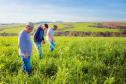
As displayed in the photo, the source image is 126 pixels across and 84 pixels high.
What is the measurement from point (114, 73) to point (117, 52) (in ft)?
15.3

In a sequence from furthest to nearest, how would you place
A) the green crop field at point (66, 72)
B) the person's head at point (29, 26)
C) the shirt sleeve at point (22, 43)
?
1. the shirt sleeve at point (22, 43)
2. the person's head at point (29, 26)
3. the green crop field at point (66, 72)

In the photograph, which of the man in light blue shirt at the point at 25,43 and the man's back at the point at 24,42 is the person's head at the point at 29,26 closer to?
the man in light blue shirt at the point at 25,43

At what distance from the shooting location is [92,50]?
1434 centimetres

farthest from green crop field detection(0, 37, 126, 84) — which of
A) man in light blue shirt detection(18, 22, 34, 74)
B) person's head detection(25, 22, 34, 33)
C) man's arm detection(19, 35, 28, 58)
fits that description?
person's head detection(25, 22, 34, 33)

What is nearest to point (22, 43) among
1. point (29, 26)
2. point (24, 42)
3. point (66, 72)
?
point (24, 42)

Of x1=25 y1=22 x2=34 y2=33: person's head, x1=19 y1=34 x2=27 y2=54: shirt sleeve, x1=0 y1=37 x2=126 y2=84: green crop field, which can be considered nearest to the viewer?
x1=0 y1=37 x2=126 y2=84: green crop field

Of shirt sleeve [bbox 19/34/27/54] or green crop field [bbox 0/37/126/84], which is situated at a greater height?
shirt sleeve [bbox 19/34/27/54]

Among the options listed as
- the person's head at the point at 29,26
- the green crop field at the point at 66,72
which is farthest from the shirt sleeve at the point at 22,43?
the green crop field at the point at 66,72

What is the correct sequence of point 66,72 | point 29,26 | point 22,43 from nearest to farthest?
point 66,72 → point 29,26 → point 22,43

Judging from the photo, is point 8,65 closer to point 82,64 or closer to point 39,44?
point 82,64

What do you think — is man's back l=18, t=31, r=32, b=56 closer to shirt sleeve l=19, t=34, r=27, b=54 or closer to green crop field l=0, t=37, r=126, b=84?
shirt sleeve l=19, t=34, r=27, b=54

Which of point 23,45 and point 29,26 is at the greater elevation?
point 29,26

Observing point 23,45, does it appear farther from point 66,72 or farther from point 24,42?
point 66,72

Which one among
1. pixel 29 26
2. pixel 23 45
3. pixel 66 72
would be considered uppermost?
pixel 29 26
